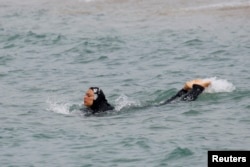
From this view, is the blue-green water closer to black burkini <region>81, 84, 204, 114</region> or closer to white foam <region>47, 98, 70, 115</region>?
white foam <region>47, 98, 70, 115</region>

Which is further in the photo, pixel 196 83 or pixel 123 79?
pixel 123 79

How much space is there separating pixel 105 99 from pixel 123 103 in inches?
32.3

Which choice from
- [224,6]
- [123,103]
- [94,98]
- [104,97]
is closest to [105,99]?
[104,97]

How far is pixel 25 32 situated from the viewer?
105 feet

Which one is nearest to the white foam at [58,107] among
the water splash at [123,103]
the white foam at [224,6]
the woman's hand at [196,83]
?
the water splash at [123,103]

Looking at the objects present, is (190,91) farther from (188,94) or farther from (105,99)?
(105,99)

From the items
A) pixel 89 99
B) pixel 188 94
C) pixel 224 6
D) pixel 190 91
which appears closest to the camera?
pixel 89 99

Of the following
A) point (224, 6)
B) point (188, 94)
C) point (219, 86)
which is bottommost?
point (188, 94)

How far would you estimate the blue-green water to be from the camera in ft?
53.3

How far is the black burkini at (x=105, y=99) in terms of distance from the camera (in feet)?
63.8

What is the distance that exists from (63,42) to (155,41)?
3.37 metres

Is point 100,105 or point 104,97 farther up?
point 104,97

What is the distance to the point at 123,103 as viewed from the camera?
20.4 meters

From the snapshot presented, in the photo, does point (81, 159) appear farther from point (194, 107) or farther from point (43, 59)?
point (43, 59)
